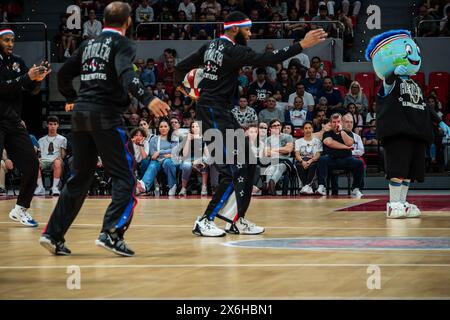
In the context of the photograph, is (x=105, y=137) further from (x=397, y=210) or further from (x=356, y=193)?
(x=356, y=193)

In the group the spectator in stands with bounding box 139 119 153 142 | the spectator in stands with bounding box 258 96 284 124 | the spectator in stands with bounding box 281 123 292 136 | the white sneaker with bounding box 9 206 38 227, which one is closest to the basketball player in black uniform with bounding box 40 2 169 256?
the white sneaker with bounding box 9 206 38 227

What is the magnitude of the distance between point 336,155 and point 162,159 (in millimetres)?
3153

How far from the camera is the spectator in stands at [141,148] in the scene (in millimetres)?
16531

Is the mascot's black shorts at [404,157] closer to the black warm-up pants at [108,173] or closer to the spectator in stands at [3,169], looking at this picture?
the black warm-up pants at [108,173]

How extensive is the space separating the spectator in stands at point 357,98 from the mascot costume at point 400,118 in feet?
25.2

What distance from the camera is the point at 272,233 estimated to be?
8.95 metres

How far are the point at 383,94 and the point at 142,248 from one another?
427cm

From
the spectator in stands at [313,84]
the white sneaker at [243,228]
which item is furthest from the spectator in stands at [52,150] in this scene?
the white sneaker at [243,228]

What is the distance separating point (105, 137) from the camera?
280 inches

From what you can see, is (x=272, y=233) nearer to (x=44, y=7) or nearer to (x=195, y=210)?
(x=195, y=210)

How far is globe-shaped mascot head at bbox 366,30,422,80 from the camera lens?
10734 millimetres

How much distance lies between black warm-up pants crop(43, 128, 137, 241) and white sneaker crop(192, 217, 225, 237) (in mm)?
1548
